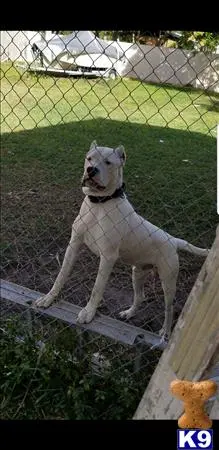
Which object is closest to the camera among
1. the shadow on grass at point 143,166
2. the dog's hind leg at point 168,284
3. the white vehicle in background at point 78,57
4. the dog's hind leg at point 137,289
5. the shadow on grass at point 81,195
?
the dog's hind leg at point 168,284

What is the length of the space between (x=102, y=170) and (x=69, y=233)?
1674 mm

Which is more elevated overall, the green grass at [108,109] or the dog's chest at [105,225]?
the dog's chest at [105,225]

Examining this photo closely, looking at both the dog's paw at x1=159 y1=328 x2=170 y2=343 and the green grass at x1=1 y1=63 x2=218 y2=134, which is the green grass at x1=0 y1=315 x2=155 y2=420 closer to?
the dog's paw at x1=159 y1=328 x2=170 y2=343

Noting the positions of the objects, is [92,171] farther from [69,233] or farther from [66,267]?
[69,233]

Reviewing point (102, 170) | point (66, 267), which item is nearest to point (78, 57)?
point (66, 267)

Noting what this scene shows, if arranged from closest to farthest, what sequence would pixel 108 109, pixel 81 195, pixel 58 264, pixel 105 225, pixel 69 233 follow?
1. pixel 105 225
2. pixel 58 264
3. pixel 69 233
4. pixel 81 195
5. pixel 108 109

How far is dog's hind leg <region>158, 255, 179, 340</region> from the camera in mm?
2330

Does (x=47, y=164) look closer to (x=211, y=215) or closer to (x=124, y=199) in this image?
(x=211, y=215)

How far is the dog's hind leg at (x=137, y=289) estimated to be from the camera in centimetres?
254

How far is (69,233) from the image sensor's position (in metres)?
3.76

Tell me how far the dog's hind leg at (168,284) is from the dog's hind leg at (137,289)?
135 millimetres

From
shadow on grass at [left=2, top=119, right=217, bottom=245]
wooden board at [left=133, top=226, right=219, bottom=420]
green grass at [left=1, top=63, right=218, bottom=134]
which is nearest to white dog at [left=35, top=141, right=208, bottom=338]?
wooden board at [left=133, top=226, right=219, bottom=420]

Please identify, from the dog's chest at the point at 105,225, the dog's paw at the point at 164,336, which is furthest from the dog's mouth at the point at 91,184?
the dog's paw at the point at 164,336

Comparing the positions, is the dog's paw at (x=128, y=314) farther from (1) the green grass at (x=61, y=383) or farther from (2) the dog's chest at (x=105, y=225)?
(2) the dog's chest at (x=105, y=225)
